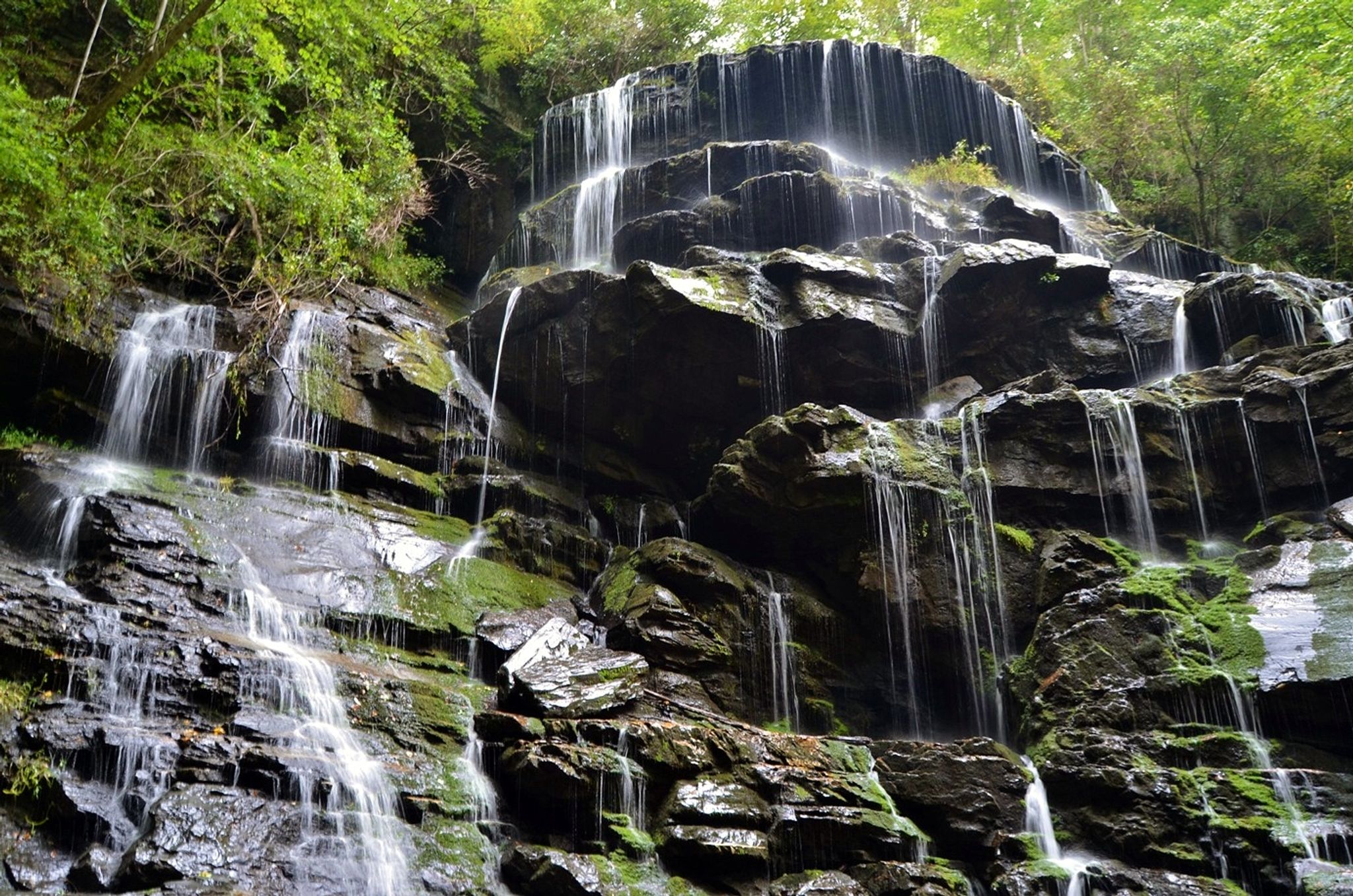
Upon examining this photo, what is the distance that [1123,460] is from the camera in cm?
1221

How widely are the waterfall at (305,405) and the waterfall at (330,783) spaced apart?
369 cm

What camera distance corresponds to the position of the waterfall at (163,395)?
1177 cm

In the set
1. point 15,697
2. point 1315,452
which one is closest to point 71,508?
point 15,697

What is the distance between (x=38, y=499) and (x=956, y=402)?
1253 centimetres

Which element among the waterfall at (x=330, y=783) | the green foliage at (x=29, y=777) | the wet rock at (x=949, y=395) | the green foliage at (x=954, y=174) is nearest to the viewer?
the green foliage at (x=29, y=777)

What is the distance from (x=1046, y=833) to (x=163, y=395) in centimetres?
1199

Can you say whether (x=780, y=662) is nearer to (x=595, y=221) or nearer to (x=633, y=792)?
(x=633, y=792)

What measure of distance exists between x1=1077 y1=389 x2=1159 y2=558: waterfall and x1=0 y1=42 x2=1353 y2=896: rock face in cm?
6

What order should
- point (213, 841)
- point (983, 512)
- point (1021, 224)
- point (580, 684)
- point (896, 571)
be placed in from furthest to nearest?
point (1021, 224), point (983, 512), point (896, 571), point (580, 684), point (213, 841)

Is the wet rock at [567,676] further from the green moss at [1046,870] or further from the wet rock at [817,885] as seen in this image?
the green moss at [1046,870]

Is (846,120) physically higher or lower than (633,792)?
higher

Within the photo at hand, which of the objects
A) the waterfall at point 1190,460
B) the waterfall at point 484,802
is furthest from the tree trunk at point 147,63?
the waterfall at point 1190,460

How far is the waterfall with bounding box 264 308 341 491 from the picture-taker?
483 inches

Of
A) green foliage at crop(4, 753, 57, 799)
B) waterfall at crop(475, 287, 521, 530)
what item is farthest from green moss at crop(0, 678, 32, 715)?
waterfall at crop(475, 287, 521, 530)
